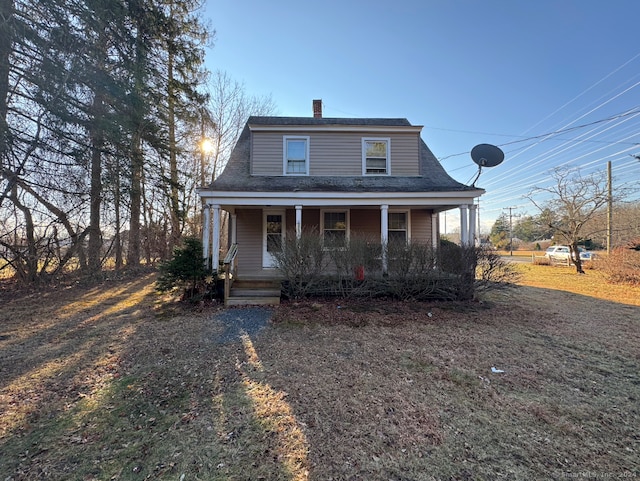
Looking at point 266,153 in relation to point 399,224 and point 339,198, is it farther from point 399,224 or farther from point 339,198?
point 399,224

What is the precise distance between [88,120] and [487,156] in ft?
39.4

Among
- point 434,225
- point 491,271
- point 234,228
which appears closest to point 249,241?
point 234,228

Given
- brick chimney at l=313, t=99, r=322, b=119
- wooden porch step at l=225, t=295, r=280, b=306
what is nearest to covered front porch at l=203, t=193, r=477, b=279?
wooden porch step at l=225, t=295, r=280, b=306

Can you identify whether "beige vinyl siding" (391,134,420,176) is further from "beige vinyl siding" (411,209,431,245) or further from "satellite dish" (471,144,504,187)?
"satellite dish" (471,144,504,187)

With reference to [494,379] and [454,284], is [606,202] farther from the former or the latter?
[494,379]

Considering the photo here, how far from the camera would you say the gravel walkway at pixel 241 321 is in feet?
16.9

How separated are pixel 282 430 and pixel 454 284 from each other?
5.96 meters

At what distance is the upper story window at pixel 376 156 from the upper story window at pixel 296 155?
2.02m

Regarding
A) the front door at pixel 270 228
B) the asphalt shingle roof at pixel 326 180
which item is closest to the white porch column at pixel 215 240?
the asphalt shingle roof at pixel 326 180

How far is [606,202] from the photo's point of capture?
1575 cm

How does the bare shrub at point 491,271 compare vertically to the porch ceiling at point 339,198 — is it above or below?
below

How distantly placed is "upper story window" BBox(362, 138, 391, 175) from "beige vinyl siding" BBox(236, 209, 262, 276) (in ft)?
13.5

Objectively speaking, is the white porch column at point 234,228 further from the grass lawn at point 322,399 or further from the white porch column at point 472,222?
the white porch column at point 472,222

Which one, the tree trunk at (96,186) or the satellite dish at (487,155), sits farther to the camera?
the satellite dish at (487,155)
